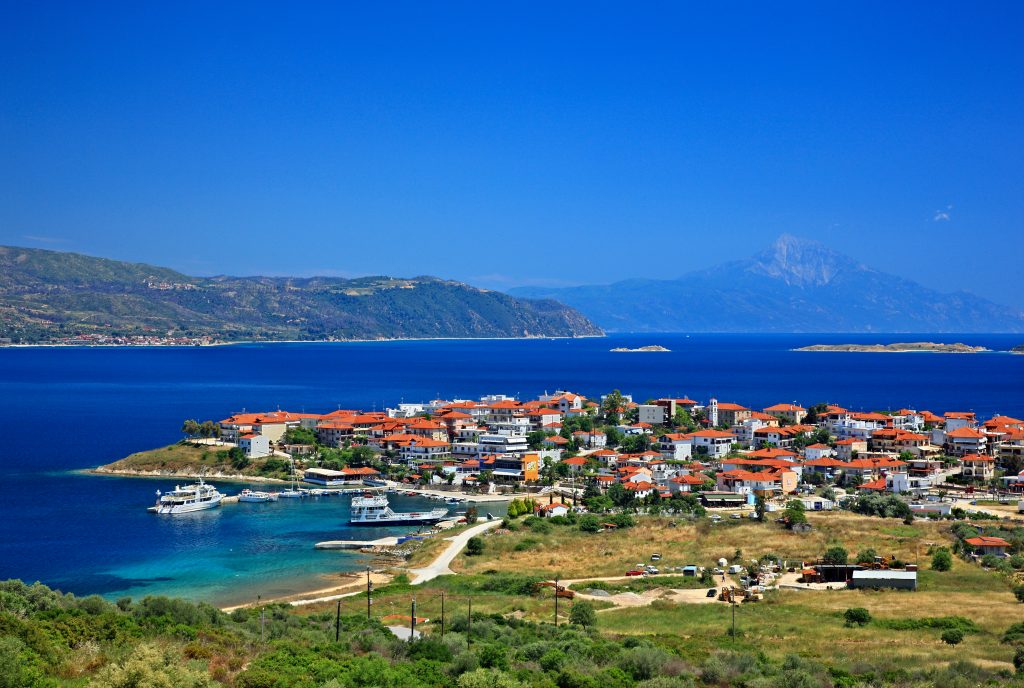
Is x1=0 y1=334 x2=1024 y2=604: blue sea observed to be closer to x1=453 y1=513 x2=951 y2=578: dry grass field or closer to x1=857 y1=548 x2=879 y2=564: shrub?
x1=453 y1=513 x2=951 y2=578: dry grass field

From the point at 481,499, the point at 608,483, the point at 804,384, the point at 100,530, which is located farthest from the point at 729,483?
the point at 804,384

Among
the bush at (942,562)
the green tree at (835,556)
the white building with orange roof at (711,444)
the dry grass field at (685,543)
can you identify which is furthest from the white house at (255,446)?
the bush at (942,562)

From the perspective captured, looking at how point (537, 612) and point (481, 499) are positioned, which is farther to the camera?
point (481, 499)

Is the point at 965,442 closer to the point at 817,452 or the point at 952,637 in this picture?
the point at 817,452

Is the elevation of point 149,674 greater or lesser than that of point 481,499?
greater

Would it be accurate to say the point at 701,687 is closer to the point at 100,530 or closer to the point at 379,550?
the point at 379,550

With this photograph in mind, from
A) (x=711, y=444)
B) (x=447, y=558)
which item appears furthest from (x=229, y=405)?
(x=447, y=558)
